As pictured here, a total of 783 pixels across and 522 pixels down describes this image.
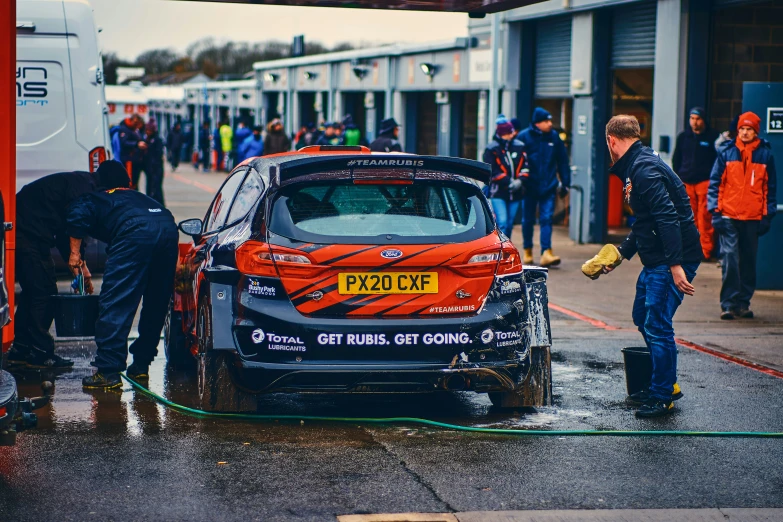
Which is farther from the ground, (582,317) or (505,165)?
(505,165)

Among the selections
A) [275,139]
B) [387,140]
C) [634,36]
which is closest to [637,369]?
[387,140]

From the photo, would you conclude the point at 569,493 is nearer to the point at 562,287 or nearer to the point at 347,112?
the point at 562,287

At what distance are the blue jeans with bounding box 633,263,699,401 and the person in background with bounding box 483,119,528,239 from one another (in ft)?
25.3

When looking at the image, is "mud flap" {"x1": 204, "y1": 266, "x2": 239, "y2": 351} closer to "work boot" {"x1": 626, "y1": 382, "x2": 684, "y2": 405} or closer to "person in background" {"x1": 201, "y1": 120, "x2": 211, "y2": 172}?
"work boot" {"x1": 626, "y1": 382, "x2": 684, "y2": 405}

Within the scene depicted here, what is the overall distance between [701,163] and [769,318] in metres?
4.52

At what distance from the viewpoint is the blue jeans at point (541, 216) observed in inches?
591

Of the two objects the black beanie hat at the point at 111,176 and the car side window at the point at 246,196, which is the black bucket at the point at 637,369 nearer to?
the car side window at the point at 246,196

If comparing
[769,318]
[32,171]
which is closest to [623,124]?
[769,318]

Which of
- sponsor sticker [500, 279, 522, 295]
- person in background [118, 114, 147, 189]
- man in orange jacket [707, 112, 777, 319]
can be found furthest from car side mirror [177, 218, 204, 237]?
person in background [118, 114, 147, 189]

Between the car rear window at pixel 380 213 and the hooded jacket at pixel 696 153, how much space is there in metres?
8.93

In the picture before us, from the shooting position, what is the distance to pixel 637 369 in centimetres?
763

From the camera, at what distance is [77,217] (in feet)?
25.8

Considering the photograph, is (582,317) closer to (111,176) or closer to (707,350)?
(707,350)

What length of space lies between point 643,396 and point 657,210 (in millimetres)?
1247
